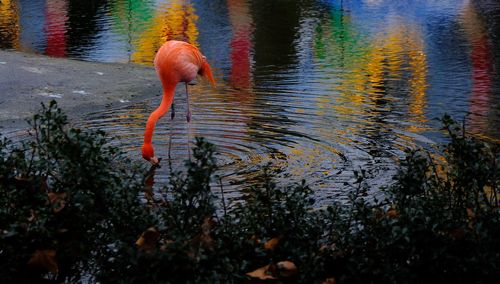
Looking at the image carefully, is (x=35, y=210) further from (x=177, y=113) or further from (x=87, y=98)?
(x=87, y=98)

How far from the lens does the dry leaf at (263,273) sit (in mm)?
4055

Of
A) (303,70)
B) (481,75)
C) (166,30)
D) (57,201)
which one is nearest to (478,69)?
(481,75)

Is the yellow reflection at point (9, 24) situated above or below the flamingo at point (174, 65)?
below

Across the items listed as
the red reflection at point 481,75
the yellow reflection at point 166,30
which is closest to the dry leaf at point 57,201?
the red reflection at point 481,75

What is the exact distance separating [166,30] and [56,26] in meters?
2.43

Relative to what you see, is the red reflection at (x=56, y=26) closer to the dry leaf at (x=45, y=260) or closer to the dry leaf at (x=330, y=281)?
the dry leaf at (x=45, y=260)

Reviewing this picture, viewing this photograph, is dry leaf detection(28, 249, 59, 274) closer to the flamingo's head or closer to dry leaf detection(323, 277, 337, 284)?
dry leaf detection(323, 277, 337, 284)

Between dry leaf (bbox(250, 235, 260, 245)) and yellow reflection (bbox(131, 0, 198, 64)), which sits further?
yellow reflection (bbox(131, 0, 198, 64))

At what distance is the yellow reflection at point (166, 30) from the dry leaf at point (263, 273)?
9.48 meters

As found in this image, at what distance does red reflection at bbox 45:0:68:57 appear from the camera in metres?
14.9

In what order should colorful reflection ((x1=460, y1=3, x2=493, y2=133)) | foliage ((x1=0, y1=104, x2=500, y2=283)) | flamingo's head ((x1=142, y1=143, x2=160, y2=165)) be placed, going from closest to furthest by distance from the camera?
1. foliage ((x1=0, y1=104, x2=500, y2=283))
2. flamingo's head ((x1=142, y1=143, x2=160, y2=165))
3. colorful reflection ((x1=460, y1=3, x2=493, y2=133))

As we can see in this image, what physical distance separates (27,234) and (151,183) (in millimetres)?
2727

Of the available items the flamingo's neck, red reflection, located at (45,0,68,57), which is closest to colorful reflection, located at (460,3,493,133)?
the flamingo's neck

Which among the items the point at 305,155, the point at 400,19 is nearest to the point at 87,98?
the point at 305,155
